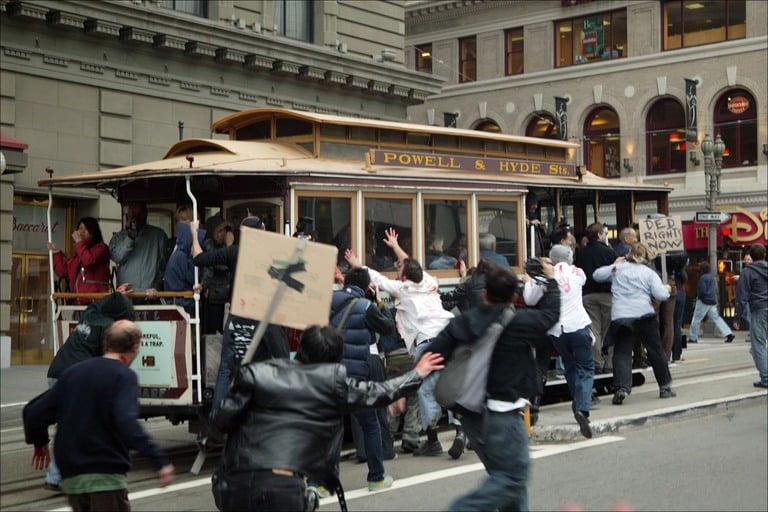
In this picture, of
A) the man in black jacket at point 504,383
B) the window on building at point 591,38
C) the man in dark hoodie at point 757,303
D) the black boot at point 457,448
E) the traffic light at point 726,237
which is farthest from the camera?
the window on building at point 591,38

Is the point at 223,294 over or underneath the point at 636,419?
over

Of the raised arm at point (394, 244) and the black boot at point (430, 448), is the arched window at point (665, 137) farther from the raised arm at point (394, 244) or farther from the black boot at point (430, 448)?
the black boot at point (430, 448)

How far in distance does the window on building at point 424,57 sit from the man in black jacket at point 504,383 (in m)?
40.0

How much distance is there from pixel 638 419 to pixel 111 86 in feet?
46.1

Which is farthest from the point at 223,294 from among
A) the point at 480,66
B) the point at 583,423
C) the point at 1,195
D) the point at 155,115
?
the point at 480,66

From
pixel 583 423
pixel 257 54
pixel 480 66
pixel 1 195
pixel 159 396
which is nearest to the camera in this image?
pixel 159 396

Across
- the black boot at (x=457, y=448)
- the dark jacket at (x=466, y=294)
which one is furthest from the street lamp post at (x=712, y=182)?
the black boot at (x=457, y=448)

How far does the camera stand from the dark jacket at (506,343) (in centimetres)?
669

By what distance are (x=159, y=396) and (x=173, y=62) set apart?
14.3 m

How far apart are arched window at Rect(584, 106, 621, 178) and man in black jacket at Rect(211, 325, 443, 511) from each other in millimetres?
36344

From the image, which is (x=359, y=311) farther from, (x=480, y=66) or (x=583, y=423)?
(x=480, y=66)

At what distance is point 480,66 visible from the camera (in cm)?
4438

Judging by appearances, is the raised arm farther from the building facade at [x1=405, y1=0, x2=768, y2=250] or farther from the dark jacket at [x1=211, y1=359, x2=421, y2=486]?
the building facade at [x1=405, y1=0, x2=768, y2=250]

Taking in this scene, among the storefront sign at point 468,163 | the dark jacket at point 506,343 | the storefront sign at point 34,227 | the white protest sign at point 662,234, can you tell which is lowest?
the dark jacket at point 506,343
